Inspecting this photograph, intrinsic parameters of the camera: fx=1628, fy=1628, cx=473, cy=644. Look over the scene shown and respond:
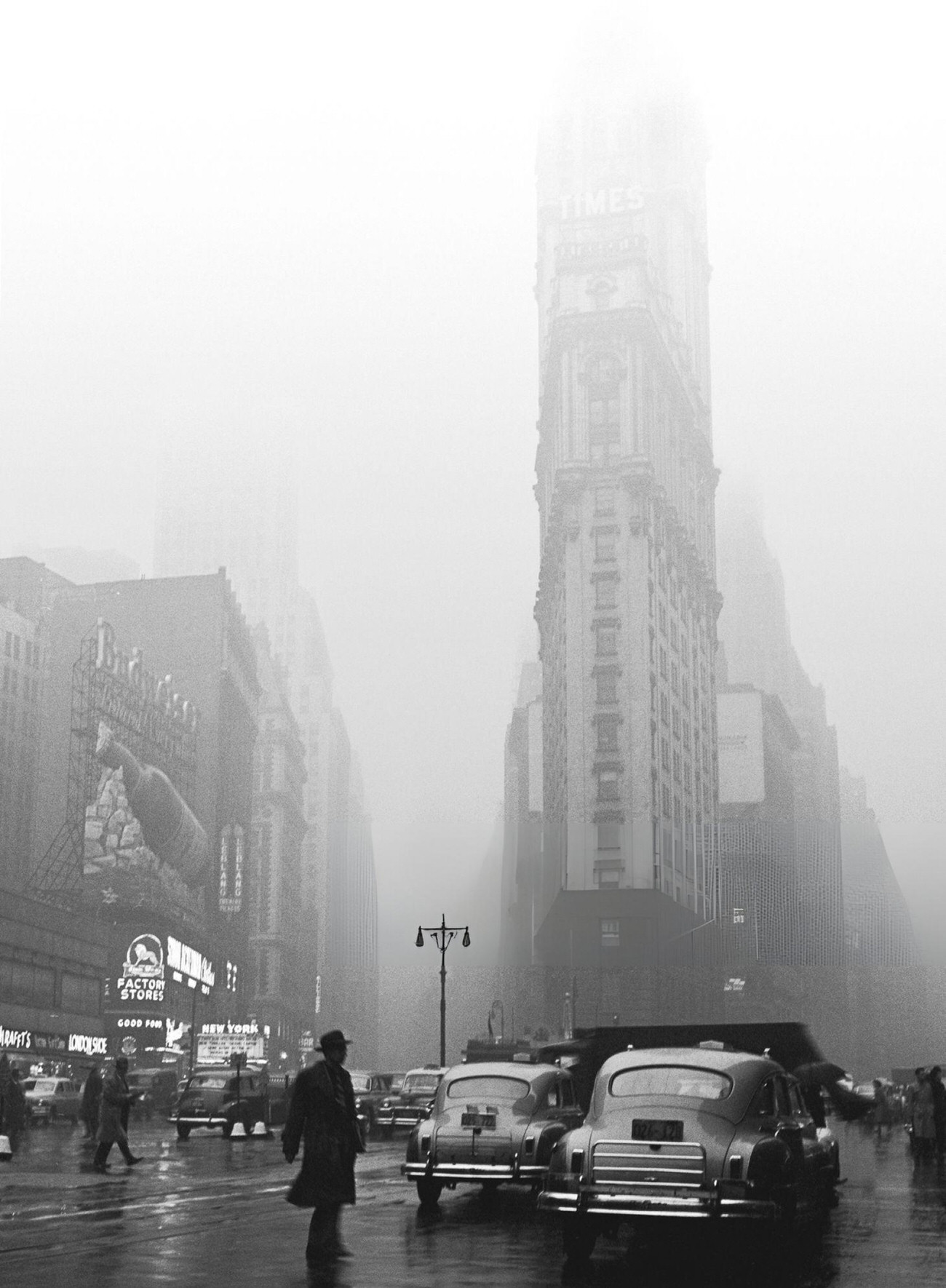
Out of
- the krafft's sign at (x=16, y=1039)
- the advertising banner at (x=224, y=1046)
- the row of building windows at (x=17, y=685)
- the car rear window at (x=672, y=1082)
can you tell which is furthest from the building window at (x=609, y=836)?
the car rear window at (x=672, y=1082)

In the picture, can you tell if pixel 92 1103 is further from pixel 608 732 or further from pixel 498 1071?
pixel 608 732

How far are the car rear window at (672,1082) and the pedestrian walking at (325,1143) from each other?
8.63 ft

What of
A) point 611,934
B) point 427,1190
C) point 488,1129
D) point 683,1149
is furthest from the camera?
point 611,934

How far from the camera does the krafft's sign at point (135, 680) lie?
121750 millimetres

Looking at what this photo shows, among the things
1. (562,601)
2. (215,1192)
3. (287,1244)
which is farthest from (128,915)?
(287,1244)

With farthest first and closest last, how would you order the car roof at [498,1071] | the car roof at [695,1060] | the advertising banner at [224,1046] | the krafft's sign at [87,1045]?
the advertising banner at [224,1046] < the krafft's sign at [87,1045] < the car roof at [498,1071] < the car roof at [695,1060]

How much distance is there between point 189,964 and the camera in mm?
124000

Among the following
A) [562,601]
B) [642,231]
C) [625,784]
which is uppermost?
[642,231]

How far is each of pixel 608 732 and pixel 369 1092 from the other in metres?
88.7

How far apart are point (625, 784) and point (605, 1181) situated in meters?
118

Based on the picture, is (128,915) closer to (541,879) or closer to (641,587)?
(541,879)

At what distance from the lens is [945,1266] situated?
13461 millimetres

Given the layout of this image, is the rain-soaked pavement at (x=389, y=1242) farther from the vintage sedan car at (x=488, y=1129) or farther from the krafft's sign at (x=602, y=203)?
the krafft's sign at (x=602, y=203)

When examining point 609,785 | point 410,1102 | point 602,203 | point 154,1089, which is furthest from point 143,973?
point 602,203
